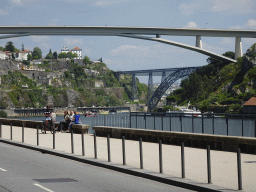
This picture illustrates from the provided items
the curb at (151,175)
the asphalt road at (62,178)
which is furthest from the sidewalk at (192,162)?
the asphalt road at (62,178)

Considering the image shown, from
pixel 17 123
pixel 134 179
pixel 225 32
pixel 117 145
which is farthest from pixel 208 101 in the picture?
pixel 134 179

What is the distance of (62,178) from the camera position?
1228 centimetres

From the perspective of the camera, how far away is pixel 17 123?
39.7 m

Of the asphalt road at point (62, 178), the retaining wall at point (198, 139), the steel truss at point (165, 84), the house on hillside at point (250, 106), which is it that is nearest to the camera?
the asphalt road at point (62, 178)

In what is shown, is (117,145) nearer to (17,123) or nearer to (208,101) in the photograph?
(17,123)

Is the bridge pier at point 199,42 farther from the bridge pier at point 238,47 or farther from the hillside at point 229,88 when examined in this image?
the hillside at point 229,88

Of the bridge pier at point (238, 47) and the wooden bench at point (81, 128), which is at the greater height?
the bridge pier at point (238, 47)

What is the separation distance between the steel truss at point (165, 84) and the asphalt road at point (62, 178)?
5376 inches

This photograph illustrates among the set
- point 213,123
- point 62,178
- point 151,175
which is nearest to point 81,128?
point 213,123

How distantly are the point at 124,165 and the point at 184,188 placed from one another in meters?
3.51

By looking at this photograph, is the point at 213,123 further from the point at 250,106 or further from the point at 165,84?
the point at 165,84

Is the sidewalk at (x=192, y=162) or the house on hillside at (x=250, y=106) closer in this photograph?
the sidewalk at (x=192, y=162)

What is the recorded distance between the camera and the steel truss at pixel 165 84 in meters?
152

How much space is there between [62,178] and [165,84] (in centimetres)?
14135
